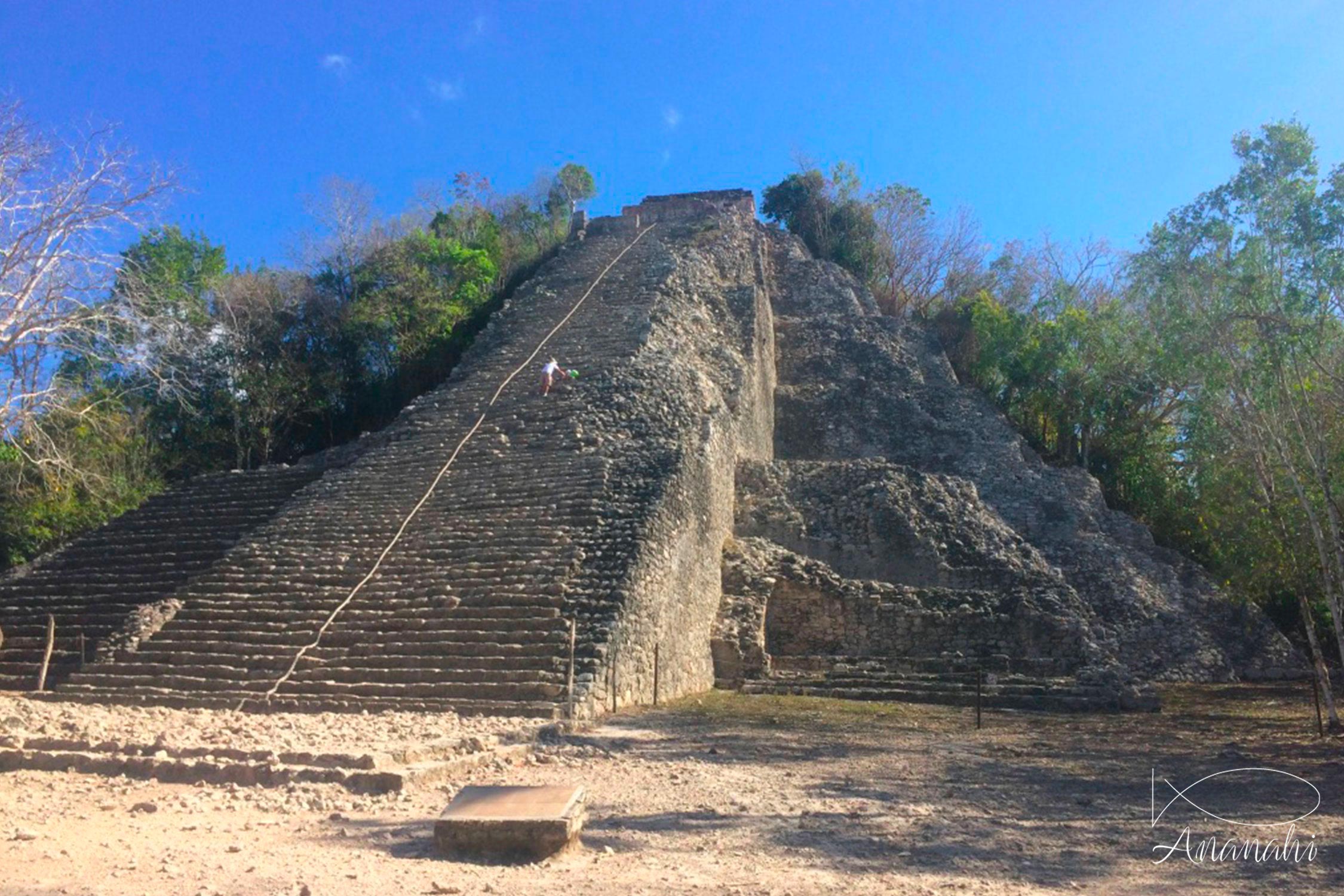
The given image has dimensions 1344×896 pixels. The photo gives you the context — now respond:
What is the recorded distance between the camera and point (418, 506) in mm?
13914

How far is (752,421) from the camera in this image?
19906mm

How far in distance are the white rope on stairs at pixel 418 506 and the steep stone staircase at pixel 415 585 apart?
2.5 inches

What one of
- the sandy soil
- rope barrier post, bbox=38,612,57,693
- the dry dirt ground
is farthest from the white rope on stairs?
rope barrier post, bbox=38,612,57,693

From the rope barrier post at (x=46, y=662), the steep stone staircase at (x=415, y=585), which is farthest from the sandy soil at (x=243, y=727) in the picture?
the rope barrier post at (x=46, y=662)

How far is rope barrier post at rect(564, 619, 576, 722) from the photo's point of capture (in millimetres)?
9414

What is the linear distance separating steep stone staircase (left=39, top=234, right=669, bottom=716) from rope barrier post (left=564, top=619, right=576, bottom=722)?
10 cm

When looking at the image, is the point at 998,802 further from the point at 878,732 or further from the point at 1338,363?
the point at 1338,363

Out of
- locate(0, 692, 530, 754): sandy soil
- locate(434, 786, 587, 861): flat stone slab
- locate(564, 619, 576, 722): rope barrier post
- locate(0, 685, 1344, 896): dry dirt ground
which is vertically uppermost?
locate(564, 619, 576, 722): rope barrier post

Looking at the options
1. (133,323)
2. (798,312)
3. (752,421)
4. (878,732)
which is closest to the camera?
(133,323)

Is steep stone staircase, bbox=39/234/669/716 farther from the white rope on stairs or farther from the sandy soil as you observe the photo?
the sandy soil

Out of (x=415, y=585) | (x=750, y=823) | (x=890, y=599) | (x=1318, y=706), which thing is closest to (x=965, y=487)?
(x=890, y=599)

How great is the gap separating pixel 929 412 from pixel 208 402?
1512 centimetres

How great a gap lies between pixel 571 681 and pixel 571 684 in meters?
0.04

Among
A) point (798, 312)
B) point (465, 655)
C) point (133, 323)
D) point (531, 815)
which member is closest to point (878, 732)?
point (465, 655)
